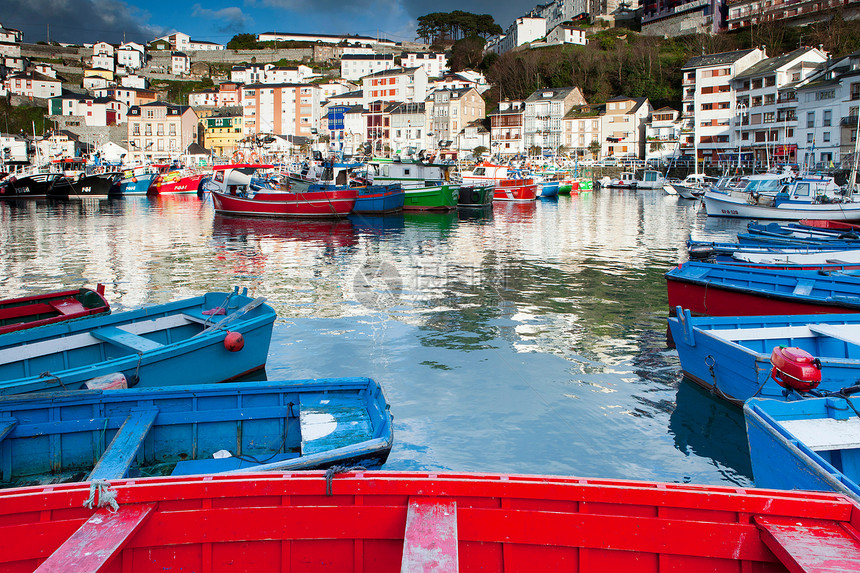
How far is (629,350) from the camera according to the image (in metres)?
11.5

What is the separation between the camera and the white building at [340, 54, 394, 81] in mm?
133125

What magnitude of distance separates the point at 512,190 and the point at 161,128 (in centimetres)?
7926

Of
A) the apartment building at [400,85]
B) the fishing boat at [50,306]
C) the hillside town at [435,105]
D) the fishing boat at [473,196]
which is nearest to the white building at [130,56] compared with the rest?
the hillside town at [435,105]

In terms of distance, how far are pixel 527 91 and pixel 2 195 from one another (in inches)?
2843

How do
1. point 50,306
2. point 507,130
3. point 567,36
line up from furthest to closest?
point 567,36 → point 507,130 → point 50,306

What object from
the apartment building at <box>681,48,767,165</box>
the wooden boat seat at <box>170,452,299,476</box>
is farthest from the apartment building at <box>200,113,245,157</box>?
Answer: the wooden boat seat at <box>170,452,299,476</box>

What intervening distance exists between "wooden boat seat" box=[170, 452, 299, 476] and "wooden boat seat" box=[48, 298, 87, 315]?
597 cm

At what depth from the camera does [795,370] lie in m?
6.52

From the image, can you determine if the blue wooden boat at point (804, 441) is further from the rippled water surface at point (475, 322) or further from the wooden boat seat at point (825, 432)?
the rippled water surface at point (475, 322)

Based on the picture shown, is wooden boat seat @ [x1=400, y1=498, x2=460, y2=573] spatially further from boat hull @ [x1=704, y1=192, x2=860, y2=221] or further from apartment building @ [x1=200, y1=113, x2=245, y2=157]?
apartment building @ [x1=200, y1=113, x2=245, y2=157]

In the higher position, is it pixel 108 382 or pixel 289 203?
pixel 289 203

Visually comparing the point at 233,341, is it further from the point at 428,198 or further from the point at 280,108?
the point at 280,108

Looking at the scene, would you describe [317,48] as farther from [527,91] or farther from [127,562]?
[127,562]
